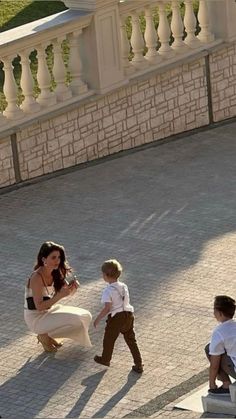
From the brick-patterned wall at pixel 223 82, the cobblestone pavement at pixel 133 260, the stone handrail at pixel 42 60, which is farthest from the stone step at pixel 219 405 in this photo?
the brick-patterned wall at pixel 223 82

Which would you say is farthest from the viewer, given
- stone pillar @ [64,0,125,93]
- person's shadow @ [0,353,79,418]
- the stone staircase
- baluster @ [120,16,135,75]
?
baluster @ [120,16,135,75]

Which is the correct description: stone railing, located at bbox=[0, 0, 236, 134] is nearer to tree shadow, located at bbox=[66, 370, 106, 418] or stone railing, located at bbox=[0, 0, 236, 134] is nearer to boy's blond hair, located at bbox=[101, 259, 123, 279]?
boy's blond hair, located at bbox=[101, 259, 123, 279]

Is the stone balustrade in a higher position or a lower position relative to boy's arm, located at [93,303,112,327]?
higher

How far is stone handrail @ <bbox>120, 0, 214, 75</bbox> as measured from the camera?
17.9 metres

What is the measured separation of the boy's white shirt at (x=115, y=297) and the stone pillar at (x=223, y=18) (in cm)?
709

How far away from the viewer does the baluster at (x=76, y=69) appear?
17253mm

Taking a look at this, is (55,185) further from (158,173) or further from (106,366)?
(106,366)

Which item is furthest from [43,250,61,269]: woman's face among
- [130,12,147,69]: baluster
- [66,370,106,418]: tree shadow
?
[130,12,147,69]: baluster

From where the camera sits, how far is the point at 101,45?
683 inches

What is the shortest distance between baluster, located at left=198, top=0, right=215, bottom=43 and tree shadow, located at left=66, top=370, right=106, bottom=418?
23.6 feet

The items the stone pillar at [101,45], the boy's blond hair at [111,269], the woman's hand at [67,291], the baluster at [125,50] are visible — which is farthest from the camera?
the baluster at [125,50]

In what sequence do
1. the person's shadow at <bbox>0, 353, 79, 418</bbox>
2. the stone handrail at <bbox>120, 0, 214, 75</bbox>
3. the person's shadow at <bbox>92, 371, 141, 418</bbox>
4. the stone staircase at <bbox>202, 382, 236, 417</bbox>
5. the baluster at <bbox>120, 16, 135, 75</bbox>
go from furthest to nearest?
the stone handrail at <bbox>120, 0, 214, 75</bbox>
the baluster at <bbox>120, 16, 135, 75</bbox>
the person's shadow at <bbox>0, 353, 79, 418</bbox>
the person's shadow at <bbox>92, 371, 141, 418</bbox>
the stone staircase at <bbox>202, 382, 236, 417</bbox>

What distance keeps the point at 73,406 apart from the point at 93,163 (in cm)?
602

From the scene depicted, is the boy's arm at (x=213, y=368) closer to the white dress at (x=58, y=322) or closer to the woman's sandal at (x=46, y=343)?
the white dress at (x=58, y=322)
